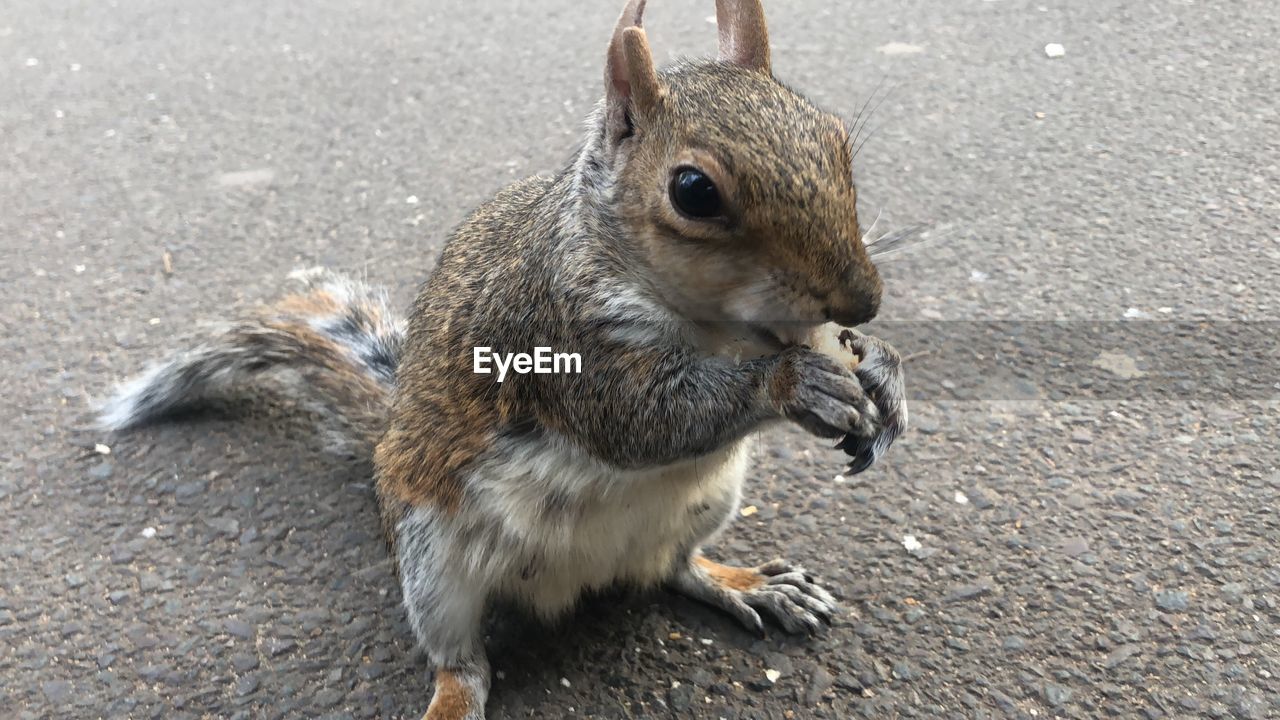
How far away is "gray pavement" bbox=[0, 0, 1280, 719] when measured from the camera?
1708 mm

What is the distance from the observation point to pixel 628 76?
4.53ft

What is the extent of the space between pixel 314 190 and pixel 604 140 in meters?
2.07

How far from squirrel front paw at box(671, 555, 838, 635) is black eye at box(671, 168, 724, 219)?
31.1 inches

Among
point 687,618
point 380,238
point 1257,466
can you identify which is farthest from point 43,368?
point 1257,466

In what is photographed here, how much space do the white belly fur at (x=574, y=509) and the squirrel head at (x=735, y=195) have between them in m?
0.31

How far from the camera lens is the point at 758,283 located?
1.25 metres

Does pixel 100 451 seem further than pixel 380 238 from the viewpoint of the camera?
No

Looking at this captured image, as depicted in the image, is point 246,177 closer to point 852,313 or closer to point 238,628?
point 238,628

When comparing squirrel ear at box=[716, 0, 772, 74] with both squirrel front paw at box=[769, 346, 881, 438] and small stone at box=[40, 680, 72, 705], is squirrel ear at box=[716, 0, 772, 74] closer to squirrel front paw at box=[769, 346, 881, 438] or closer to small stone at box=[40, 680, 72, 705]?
squirrel front paw at box=[769, 346, 881, 438]

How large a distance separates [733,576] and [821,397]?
67 centimetres

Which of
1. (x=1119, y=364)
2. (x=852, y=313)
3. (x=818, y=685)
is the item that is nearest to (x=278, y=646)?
(x=818, y=685)

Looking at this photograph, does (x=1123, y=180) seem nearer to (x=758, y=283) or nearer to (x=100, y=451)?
(x=758, y=283)

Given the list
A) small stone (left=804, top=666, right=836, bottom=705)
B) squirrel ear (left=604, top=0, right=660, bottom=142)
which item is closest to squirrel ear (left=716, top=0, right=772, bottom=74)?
squirrel ear (left=604, top=0, right=660, bottom=142)

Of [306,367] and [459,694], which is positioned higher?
[306,367]
